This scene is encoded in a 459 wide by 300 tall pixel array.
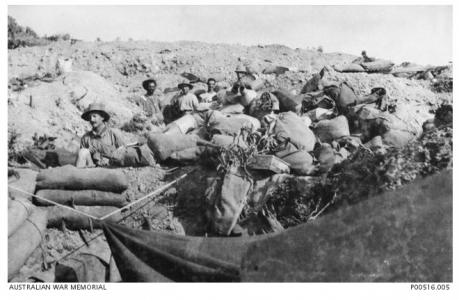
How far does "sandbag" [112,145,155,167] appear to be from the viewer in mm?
6391

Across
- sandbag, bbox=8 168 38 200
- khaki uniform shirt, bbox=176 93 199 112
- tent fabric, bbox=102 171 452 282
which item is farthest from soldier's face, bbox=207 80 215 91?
tent fabric, bbox=102 171 452 282

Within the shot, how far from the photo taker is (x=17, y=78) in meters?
9.35

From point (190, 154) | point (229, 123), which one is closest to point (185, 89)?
point (229, 123)

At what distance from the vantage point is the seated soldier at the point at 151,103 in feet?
28.8

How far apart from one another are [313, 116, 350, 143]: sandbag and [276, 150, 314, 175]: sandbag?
84 cm

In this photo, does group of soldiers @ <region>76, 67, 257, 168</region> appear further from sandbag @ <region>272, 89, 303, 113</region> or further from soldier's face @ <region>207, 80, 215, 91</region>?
sandbag @ <region>272, 89, 303, 113</region>

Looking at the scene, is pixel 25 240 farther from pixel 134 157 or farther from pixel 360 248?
pixel 360 248

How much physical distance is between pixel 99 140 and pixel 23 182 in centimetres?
130

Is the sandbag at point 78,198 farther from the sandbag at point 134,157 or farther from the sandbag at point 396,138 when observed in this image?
the sandbag at point 396,138

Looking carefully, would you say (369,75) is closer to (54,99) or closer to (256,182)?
(256,182)

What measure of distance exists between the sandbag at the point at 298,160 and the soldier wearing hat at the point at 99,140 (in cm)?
204

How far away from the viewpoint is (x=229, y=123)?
667cm

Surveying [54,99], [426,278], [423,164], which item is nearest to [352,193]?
[423,164]

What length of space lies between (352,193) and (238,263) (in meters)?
1.21
